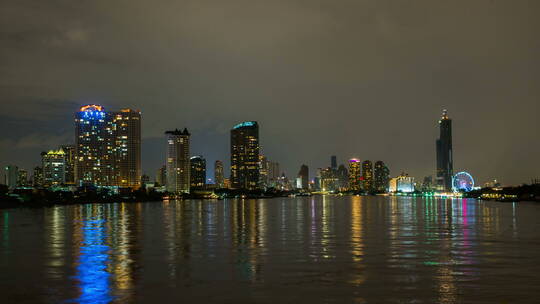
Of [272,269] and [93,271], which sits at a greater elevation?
[93,271]

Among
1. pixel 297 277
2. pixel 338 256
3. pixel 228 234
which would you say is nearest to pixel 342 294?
pixel 297 277

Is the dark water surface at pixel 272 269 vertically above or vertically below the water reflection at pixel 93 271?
below

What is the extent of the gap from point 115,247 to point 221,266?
583 inches

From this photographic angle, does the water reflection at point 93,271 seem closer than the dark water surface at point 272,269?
Yes

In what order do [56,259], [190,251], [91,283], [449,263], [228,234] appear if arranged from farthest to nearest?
[228,234] → [190,251] → [56,259] → [449,263] → [91,283]

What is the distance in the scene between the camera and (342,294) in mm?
27828

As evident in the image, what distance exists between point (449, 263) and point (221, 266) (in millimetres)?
14883

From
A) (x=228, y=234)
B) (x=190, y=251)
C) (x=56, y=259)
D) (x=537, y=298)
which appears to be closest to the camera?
(x=537, y=298)

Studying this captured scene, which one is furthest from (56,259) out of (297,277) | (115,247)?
(297,277)

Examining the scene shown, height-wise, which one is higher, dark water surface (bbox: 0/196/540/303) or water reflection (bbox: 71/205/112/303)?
water reflection (bbox: 71/205/112/303)

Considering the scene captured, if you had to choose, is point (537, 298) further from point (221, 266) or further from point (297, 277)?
point (221, 266)

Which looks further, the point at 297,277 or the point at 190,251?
the point at 190,251

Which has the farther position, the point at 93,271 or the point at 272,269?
the point at 272,269

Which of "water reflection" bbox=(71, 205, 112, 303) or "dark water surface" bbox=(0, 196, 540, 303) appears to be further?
"dark water surface" bbox=(0, 196, 540, 303)
